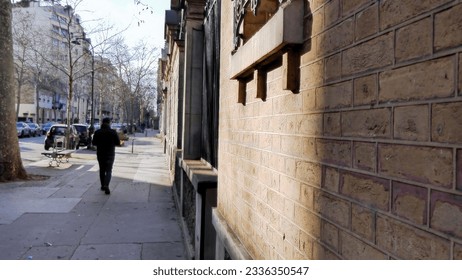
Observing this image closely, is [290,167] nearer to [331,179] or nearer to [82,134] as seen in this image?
[331,179]

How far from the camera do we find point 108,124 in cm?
1024

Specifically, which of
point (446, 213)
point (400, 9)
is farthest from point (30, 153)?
point (446, 213)

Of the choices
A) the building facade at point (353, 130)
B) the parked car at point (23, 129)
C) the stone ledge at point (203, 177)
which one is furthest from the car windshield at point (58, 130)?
the building facade at point (353, 130)

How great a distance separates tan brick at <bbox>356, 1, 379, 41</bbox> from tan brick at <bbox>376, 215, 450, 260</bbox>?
56 cm

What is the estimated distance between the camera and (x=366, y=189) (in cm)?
131

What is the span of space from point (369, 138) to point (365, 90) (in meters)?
0.15

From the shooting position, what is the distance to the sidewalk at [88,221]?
568cm

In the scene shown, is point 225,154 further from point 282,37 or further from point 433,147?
point 433,147

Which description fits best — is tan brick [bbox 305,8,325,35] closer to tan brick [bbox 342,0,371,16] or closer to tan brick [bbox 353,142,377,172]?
tan brick [bbox 342,0,371,16]

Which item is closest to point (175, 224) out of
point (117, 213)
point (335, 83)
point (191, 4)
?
point (117, 213)

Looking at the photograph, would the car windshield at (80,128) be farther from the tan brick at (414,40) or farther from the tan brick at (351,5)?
the tan brick at (414,40)

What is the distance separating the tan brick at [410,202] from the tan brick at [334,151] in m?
0.27

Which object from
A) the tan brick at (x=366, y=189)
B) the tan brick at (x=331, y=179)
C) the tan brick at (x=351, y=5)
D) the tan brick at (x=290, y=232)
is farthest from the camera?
the tan brick at (x=290, y=232)

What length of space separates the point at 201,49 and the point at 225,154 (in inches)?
155
